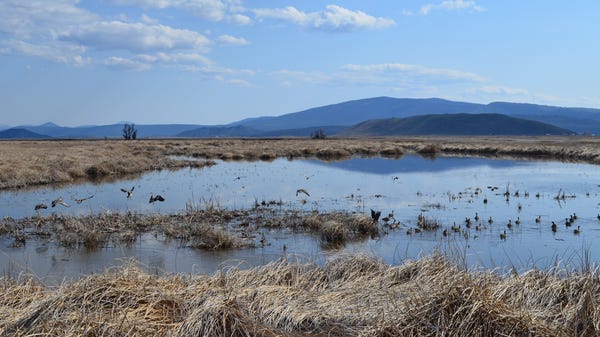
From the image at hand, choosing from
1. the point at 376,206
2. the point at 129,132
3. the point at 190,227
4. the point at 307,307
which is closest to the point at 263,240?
the point at 190,227

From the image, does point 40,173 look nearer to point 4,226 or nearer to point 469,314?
point 4,226

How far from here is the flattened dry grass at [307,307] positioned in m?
5.96

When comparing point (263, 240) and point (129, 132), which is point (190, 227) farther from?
point (129, 132)

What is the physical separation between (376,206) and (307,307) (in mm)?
14466

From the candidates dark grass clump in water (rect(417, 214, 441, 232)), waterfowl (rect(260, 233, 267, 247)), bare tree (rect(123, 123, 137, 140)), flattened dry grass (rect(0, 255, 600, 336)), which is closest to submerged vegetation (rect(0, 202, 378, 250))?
waterfowl (rect(260, 233, 267, 247))

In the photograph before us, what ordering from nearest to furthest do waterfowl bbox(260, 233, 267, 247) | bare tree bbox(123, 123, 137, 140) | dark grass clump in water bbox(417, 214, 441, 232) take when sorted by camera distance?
waterfowl bbox(260, 233, 267, 247)
dark grass clump in water bbox(417, 214, 441, 232)
bare tree bbox(123, 123, 137, 140)

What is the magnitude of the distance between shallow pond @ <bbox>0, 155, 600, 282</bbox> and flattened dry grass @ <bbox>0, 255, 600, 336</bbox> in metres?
0.94

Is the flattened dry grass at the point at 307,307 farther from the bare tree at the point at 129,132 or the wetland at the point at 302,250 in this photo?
the bare tree at the point at 129,132

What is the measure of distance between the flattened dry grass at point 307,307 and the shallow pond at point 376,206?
943mm

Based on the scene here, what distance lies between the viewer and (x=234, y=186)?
90.6 feet

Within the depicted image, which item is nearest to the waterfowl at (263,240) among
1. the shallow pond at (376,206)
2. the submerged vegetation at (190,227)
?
the submerged vegetation at (190,227)

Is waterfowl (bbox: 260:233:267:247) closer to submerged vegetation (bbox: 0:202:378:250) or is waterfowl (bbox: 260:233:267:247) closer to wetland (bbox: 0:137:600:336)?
submerged vegetation (bbox: 0:202:378:250)

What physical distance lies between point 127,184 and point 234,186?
20.0 feet

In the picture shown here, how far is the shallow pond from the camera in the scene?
40.5 feet
